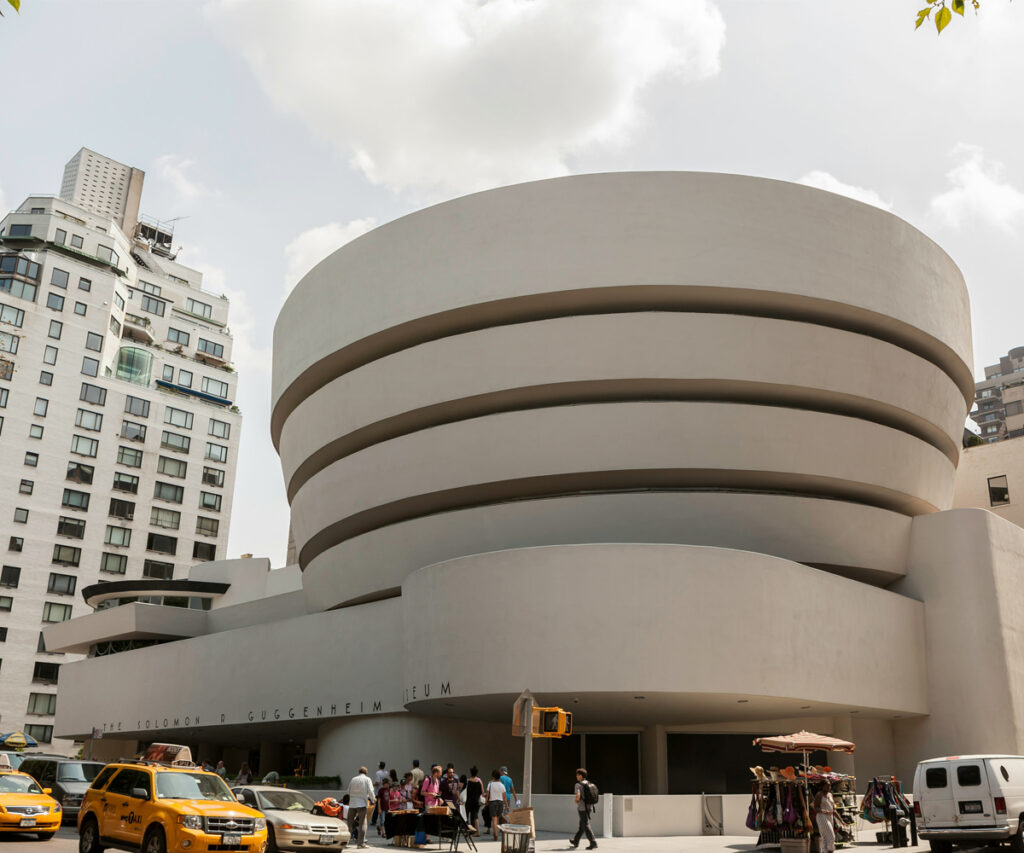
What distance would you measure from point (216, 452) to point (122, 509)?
9800 mm

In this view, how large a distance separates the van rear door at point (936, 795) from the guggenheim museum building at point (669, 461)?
7.91m

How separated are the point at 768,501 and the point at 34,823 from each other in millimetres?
21396

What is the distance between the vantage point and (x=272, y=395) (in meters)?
40.8

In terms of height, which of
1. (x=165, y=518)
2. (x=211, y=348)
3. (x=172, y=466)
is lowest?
(x=165, y=518)

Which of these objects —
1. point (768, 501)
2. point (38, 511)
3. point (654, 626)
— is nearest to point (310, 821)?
point (654, 626)

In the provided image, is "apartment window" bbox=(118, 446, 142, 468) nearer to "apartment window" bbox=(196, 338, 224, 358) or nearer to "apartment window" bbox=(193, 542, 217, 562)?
"apartment window" bbox=(193, 542, 217, 562)

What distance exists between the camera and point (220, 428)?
84000mm

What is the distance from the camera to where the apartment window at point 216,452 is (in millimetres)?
82250

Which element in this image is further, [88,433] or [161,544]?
[161,544]

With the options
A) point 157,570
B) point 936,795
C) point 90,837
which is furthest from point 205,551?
point 936,795

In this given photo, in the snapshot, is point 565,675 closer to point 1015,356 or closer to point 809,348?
point 809,348

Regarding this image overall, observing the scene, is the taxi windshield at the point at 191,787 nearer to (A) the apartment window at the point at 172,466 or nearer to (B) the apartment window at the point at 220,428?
(A) the apartment window at the point at 172,466

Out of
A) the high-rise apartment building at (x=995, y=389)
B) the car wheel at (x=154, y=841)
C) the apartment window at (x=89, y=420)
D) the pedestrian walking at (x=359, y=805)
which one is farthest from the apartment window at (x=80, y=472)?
the high-rise apartment building at (x=995, y=389)

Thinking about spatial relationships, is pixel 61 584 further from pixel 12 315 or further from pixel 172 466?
pixel 12 315
